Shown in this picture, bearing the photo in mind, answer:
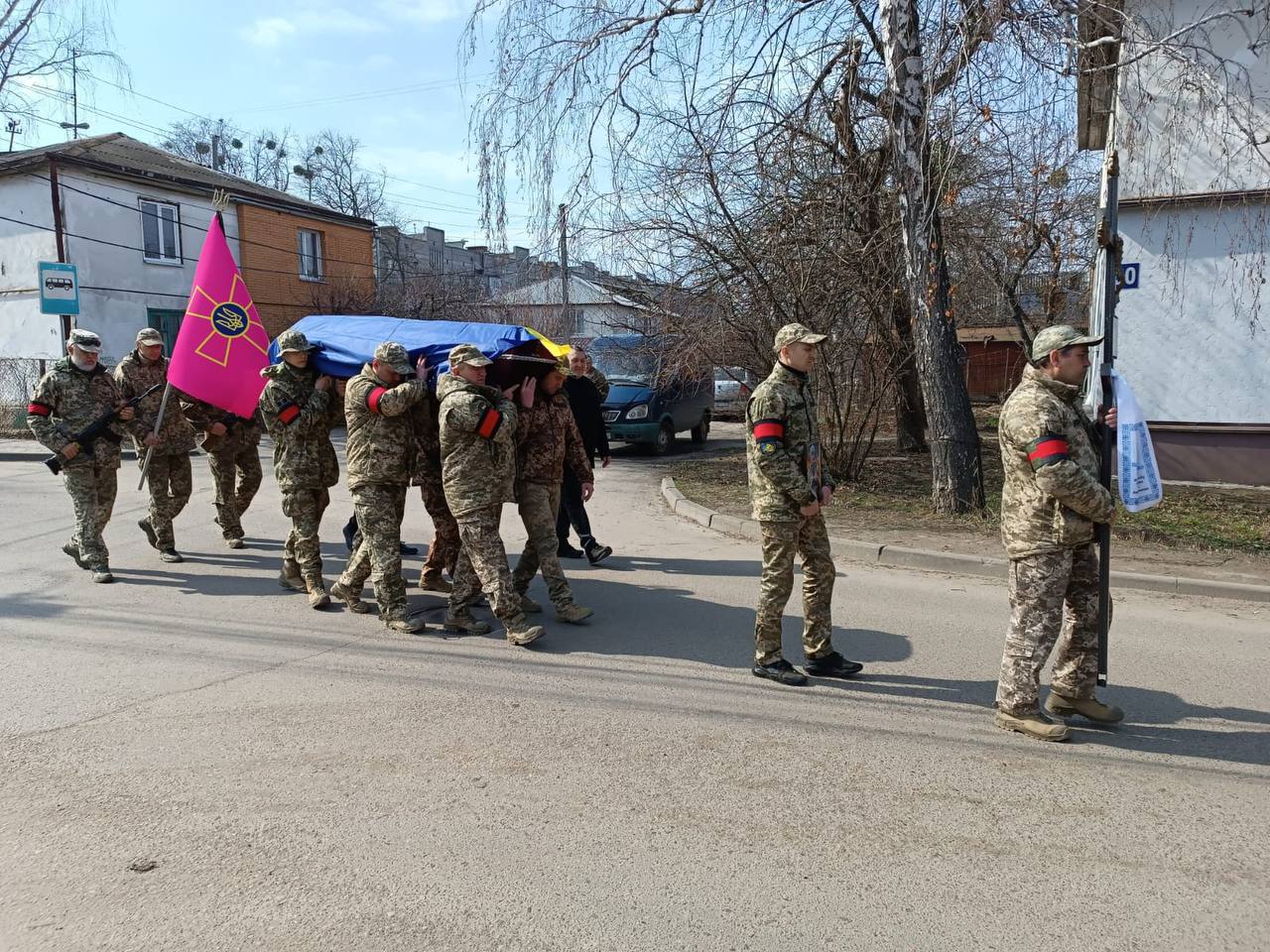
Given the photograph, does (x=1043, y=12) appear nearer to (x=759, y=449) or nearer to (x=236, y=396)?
(x=759, y=449)

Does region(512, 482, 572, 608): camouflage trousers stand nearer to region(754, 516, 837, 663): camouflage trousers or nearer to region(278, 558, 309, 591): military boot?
region(754, 516, 837, 663): camouflage trousers

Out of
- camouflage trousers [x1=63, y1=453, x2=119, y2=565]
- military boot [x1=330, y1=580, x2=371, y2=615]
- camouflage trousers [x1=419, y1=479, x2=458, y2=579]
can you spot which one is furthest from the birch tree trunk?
camouflage trousers [x1=63, y1=453, x2=119, y2=565]

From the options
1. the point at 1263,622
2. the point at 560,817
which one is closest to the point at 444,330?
the point at 560,817

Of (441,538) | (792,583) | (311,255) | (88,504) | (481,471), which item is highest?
(311,255)

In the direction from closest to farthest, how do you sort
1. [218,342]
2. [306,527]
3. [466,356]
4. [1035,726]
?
[1035,726] → [466,356] → [306,527] → [218,342]

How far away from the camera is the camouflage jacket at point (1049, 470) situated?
408cm

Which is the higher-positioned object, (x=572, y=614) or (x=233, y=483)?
(x=233, y=483)

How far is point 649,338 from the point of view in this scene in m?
13.9

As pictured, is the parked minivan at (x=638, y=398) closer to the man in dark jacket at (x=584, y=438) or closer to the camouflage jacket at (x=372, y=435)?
the man in dark jacket at (x=584, y=438)

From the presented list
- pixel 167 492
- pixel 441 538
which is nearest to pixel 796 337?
pixel 441 538

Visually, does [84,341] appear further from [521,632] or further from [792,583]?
[792,583]

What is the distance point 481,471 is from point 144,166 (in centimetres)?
2223

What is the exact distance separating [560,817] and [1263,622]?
207 inches

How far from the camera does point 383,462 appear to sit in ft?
19.9
